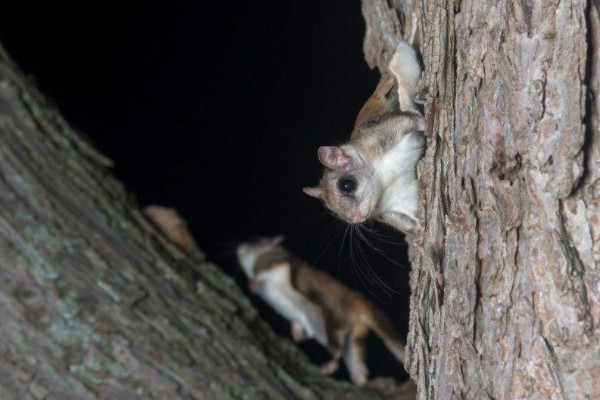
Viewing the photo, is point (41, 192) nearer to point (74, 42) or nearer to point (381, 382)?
point (381, 382)

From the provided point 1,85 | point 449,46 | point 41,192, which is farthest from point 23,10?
point 449,46

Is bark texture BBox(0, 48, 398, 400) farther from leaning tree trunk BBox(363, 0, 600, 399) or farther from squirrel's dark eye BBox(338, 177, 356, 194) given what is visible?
leaning tree trunk BBox(363, 0, 600, 399)

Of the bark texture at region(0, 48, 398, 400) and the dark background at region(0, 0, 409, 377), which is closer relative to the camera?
the bark texture at region(0, 48, 398, 400)

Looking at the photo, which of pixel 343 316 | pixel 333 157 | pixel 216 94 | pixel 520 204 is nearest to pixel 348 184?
pixel 333 157

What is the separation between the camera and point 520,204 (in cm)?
131

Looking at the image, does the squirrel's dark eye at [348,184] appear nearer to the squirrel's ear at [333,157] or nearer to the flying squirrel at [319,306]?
the squirrel's ear at [333,157]

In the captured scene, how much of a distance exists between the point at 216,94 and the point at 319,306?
139cm

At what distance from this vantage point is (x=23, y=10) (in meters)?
4.35

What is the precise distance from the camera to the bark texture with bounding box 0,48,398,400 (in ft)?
7.92

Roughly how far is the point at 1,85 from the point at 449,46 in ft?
6.08

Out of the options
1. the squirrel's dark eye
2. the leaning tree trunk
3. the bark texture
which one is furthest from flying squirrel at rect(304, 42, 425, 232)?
the bark texture

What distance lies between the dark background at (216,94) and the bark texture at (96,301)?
5.05ft

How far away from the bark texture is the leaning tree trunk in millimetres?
1241

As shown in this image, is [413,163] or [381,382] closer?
[413,163]
